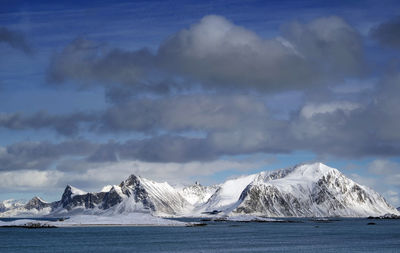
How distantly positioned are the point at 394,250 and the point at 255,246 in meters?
34.4

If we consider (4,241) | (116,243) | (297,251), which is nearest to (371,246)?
(297,251)

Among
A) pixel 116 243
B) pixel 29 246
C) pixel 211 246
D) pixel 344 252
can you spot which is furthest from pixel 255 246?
pixel 29 246

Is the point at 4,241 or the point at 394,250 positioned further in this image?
the point at 4,241

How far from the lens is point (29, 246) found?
160375 mm

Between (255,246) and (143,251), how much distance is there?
31.9m

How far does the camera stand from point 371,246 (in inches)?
6304

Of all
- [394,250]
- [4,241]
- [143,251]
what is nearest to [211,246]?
[143,251]

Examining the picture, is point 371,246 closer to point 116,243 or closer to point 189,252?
point 189,252

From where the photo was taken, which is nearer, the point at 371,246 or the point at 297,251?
the point at 297,251

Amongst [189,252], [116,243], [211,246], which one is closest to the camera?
[189,252]

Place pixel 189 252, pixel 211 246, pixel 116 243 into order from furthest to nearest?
pixel 116 243, pixel 211 246, pixel 189 252

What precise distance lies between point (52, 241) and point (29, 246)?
1733 centimetres

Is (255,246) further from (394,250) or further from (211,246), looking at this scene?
(394,250)

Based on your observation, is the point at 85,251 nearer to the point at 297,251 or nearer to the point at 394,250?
the point at 297,251
